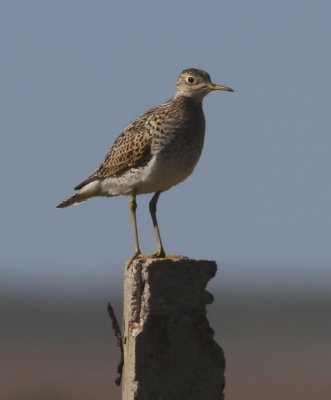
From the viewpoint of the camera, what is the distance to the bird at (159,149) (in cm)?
1675

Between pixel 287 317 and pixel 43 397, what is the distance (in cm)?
7604

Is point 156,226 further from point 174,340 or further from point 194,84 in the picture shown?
point 174,340

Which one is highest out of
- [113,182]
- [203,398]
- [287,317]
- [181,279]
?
[287,317]

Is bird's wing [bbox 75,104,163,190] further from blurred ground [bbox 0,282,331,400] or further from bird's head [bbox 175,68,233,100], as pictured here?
blurred ground [bbox 0,282,331,400]

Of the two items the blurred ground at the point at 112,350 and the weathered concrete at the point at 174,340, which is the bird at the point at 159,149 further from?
the blurred ground at the point at 112,350

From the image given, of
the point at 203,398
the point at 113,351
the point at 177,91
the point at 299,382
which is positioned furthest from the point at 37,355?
the point at 203,398

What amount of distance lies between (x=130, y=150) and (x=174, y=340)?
511 cm

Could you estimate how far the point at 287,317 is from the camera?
12488cm

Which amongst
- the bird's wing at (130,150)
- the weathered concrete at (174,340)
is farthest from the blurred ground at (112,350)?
the weathered concrete at (174,340)

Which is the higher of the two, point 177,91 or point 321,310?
point 321,310

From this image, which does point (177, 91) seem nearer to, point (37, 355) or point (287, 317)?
point (37, 355)

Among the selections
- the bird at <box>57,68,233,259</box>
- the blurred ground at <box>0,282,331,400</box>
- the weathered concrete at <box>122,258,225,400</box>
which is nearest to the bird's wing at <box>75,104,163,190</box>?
the bird at <box>57,68,233,259</box>

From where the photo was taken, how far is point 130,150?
17.2 meters

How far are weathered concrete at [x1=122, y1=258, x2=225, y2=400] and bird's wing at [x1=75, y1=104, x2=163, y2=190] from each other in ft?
15.4
